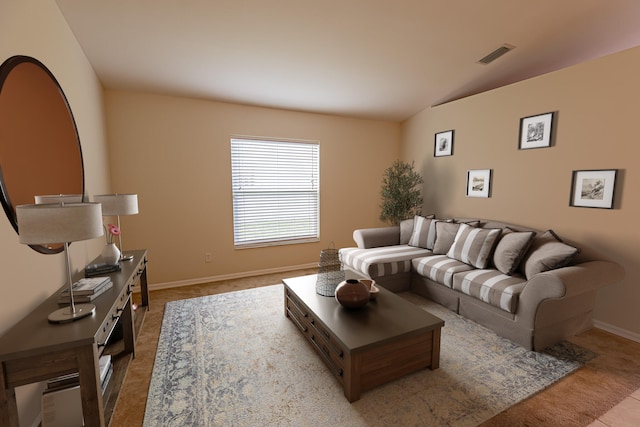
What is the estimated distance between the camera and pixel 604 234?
2.57m

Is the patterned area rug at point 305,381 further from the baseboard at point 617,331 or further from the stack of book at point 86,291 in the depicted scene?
the stack of book at point 86,291

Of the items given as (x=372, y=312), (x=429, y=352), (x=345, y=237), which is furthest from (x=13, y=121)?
(x=345, y=237)

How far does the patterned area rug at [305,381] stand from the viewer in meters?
1.62

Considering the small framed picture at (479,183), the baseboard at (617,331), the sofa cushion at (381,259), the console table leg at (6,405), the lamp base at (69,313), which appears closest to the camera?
the console table leg at (6,405)

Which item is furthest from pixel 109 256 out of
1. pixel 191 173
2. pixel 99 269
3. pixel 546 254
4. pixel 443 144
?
pixel 443 144

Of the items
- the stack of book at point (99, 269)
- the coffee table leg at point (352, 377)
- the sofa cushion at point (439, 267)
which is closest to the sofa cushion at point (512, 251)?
the sofa cushion at point (439, 267)

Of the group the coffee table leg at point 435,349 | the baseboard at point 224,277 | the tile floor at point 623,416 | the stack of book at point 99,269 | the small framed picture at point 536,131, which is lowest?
the tile floor at point 623,416

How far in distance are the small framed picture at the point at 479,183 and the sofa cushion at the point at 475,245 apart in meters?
0.70

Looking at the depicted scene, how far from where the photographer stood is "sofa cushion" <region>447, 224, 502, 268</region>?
2910 millimetres

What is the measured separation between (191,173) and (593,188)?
447 centimetres

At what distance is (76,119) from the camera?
2.31 metres

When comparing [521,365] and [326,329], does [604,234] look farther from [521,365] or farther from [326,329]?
[326,329]

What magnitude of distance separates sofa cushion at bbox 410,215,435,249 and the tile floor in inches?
89.0

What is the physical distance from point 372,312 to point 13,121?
8.33ft
